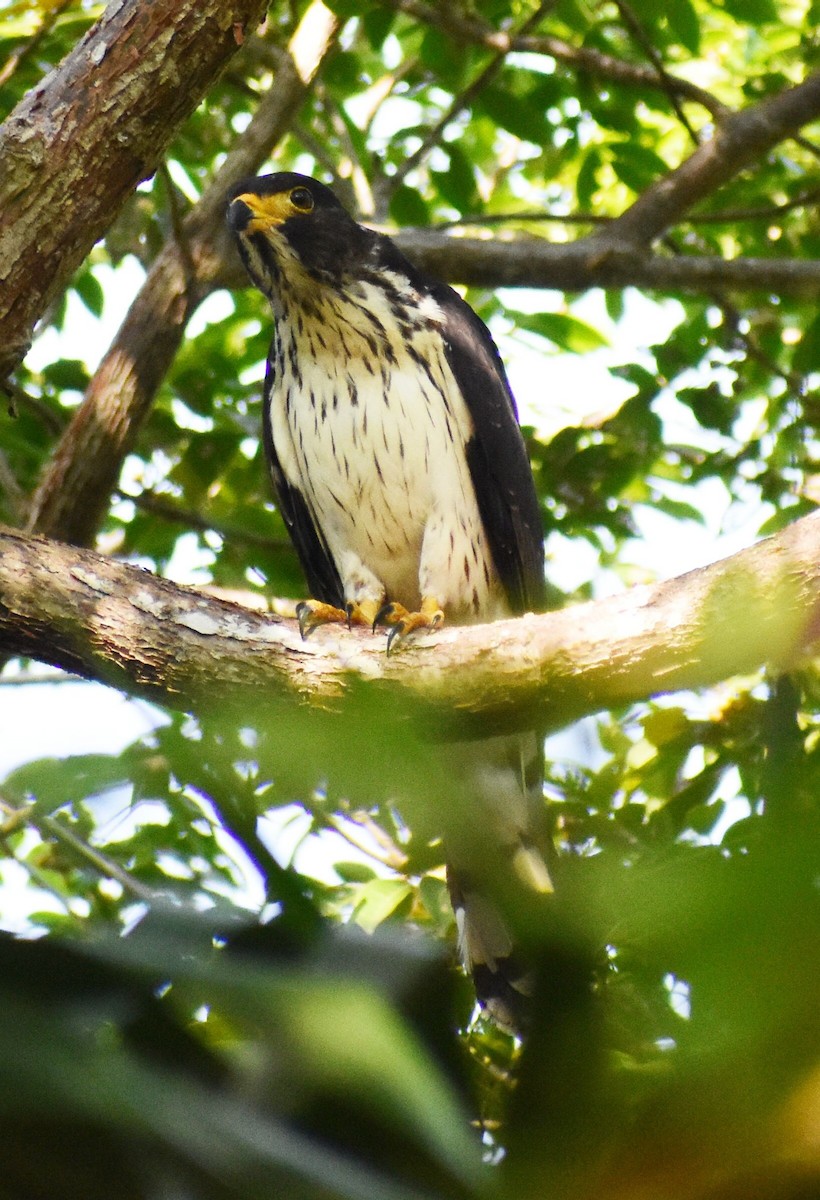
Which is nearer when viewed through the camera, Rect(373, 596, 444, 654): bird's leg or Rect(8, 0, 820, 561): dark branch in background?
Rect(373, 596, 444, 654): bird's leg

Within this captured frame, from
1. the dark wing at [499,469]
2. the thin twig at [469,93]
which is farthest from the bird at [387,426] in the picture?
the thin twig at [469,93]

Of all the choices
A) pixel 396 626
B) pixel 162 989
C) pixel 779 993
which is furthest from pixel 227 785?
pixel 396 626

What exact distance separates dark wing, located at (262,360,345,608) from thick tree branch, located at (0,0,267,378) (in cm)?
173

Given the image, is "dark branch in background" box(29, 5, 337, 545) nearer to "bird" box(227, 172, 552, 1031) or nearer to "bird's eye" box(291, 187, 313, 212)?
"bird" box(227, 172, 552, 1031)

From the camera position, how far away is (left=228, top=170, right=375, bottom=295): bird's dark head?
15.5 ft

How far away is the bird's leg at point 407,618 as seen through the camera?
12.3ft

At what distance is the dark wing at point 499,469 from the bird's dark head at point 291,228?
48 centimetres

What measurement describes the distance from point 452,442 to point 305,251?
0.93 meters

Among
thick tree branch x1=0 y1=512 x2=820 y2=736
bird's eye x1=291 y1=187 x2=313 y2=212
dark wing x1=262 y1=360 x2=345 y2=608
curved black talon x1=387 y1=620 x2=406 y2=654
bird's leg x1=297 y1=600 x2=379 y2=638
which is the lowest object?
thick tree branch x1=0 y1=512 x2=820 y2=736

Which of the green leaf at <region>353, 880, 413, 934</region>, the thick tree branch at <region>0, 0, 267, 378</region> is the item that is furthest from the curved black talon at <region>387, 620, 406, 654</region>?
the thick tree branch at <region>0, 0, 267, 378</region>

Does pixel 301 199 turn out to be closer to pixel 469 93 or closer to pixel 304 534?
pixel 469 93

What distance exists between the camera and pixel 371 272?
4.86 meters

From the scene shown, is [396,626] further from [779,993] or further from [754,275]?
[779,993]

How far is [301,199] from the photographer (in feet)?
15.8
